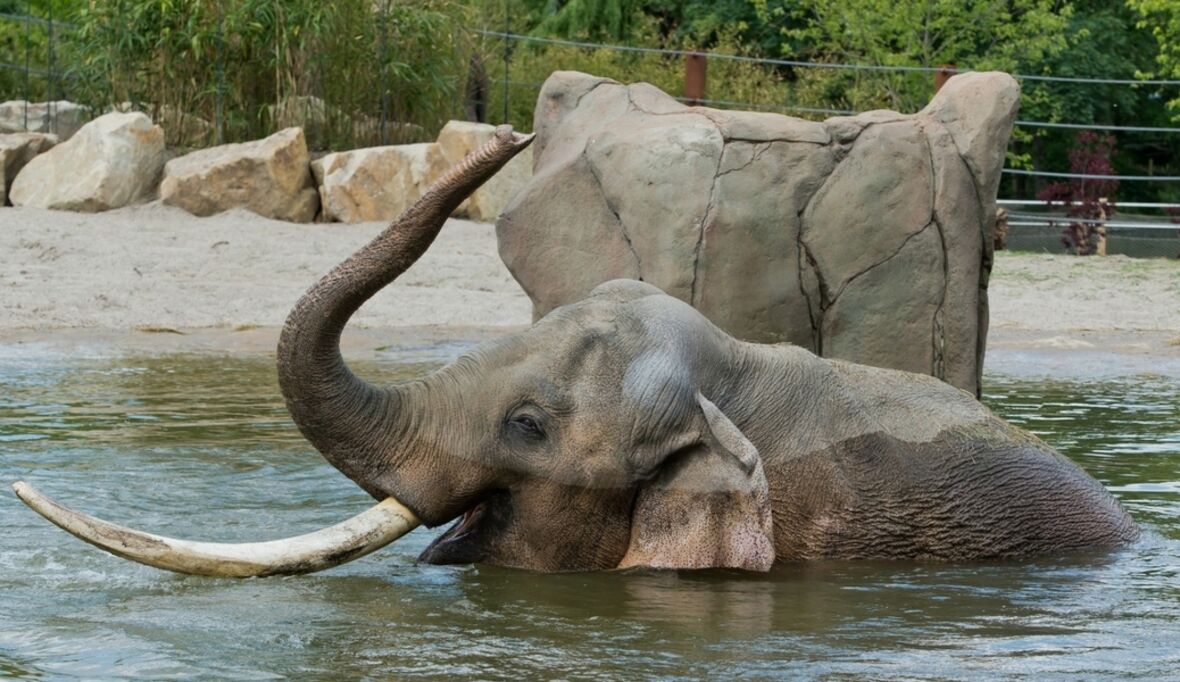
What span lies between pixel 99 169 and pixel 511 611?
41.0 feet

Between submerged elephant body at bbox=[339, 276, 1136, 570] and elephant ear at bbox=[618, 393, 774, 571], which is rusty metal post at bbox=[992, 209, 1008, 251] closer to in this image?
submerged elephant body at bbox=[339, 276, 1136, 570]

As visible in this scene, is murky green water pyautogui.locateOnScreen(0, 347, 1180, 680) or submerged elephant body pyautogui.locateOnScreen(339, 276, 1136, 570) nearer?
murky green water pyautogui.locateOnScreen(0, 347, 1180, 680)

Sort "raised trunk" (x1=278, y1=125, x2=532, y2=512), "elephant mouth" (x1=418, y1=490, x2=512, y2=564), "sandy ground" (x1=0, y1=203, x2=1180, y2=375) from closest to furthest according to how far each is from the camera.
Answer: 1. "raised trunk" (x1=278, y1=125, x2=532, y2=512)
2. "elephant mouth" (x1=418, y1=490, x2=512, y2=564)
3. "sandy ground" (x1=0, y1=203, x2=1180, y2=375)

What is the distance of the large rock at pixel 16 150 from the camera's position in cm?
1722

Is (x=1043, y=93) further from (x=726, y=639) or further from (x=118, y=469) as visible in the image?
(x=726, y=639)

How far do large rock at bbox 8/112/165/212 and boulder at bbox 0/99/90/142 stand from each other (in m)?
1.77

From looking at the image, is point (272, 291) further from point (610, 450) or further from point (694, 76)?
point (610, 450)

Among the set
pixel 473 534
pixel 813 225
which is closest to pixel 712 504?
pixel 473 534

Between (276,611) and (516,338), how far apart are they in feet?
3.36

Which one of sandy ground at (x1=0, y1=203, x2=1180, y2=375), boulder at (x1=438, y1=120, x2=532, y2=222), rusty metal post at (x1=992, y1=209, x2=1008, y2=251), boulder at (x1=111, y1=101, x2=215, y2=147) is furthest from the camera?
boulder at (x1=111, y1=101, x2=215, y2=147)

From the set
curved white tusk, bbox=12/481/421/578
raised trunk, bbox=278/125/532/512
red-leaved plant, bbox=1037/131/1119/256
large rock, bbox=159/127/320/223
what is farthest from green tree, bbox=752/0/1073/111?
curved white tusk, bbox=12/481/421/578

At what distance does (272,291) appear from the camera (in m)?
14.1

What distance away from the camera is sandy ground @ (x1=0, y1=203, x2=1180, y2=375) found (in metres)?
12.8

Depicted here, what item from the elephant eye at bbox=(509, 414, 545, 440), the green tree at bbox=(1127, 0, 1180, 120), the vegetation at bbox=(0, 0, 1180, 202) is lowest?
the elephant eye at bbox=(509, 414, 545, 440)
